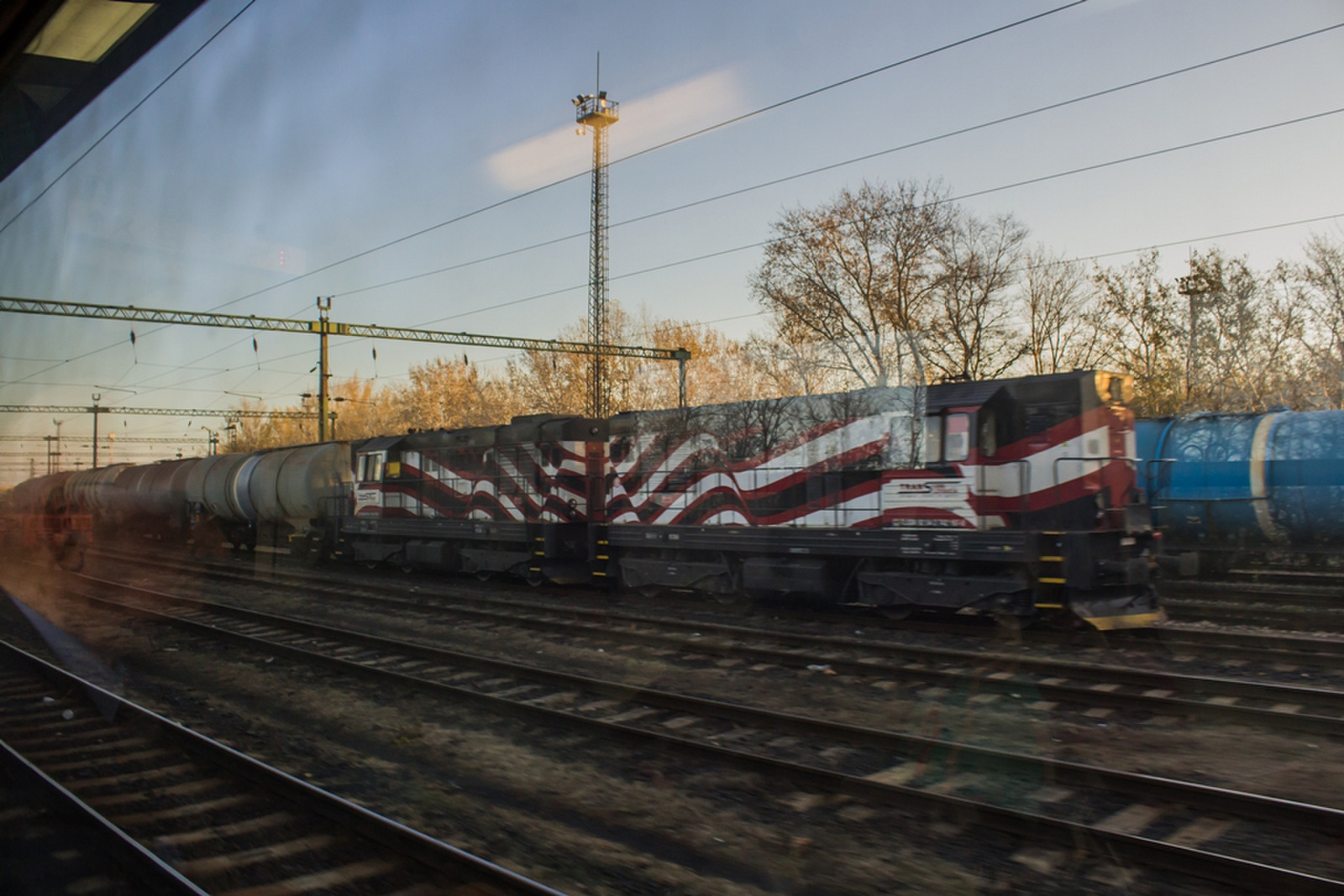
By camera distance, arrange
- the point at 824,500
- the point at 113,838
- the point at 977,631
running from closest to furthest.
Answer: the point at 113,838 → the point at 977,631 → the point at 824,500

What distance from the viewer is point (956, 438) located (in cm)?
1095

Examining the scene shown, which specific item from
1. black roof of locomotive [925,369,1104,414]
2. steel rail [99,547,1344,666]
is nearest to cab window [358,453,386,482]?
steel rail [99,547,1344,666]

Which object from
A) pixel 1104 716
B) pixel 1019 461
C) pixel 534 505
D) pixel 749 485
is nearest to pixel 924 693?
pixel 1104 716

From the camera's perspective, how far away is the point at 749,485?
13.1 m

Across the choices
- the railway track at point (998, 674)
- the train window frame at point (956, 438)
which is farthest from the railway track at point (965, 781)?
the train window frame at point (956, 438)

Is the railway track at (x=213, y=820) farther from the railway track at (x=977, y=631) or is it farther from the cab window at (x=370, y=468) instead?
the cab window at (x=370, y=468)

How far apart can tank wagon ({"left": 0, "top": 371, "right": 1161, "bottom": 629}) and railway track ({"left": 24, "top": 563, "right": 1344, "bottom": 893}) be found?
4.61 metres

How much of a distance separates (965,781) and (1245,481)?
13222mm

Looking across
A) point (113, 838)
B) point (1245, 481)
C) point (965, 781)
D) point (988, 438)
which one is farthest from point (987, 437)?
point (113, 838)

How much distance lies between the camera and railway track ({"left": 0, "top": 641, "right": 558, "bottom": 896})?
4496 mm

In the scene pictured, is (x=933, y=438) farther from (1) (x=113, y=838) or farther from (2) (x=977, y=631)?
(1) (x=113, y=838)

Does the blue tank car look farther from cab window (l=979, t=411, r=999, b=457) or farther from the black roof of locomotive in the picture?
cab window (l=979, t=411, r=999, b=457)

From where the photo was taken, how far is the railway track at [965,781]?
15.1ft

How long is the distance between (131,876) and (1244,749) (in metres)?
7.74
